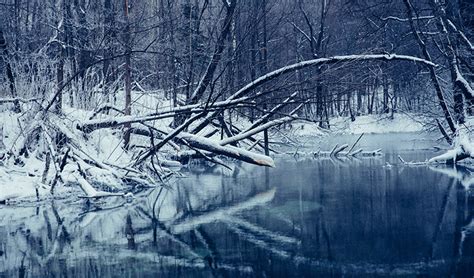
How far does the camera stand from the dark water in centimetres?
459

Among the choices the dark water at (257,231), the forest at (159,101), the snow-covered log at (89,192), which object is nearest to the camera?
the dark water at (257,231)

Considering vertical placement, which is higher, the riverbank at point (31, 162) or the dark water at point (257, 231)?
the riverbank at point (31, 162)

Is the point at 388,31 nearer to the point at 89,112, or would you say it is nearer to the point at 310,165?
the point at 310,165

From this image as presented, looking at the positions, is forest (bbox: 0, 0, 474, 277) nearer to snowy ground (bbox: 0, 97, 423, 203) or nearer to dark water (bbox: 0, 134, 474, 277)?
snowy ground (bbox: 0, 97, 423, 203)

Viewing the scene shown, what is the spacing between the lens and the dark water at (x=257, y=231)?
4.59m

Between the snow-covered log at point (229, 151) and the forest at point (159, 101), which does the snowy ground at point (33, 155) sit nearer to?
the forest at point (159, 101)

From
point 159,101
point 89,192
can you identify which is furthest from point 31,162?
point 159,101

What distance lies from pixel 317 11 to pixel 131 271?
92.8 ft

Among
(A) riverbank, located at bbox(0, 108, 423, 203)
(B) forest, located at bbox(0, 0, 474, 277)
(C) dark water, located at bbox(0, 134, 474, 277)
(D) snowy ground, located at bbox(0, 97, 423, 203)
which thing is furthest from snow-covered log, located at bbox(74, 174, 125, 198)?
(D) snowy ground, located at bbox(0, 97, 423, 203)

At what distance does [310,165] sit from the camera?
13.0 meters

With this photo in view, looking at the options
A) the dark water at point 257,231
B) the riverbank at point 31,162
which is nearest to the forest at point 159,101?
the riverbank at point 31,162

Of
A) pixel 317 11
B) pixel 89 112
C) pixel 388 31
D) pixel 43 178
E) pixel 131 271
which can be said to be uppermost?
pixel 317 11

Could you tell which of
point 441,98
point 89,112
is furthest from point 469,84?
point 89,112

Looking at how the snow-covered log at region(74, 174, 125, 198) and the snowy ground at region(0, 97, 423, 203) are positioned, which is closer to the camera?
the snow-covered log at region(74, 174, 125, 198)
